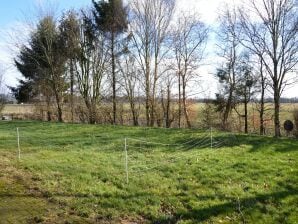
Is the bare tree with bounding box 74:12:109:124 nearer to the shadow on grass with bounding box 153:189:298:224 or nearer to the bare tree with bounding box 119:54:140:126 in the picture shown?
the bare tree with bounding box 119:54:140:126

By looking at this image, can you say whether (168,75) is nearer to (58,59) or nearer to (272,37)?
(58,59)

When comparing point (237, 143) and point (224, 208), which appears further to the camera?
point (237, 143)

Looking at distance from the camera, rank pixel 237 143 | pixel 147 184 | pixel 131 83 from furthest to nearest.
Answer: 1. pixel 131 83
2. pixel 237 143
3. pixel 147 184

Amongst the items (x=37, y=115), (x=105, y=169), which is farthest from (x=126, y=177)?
(x=37, y=115)

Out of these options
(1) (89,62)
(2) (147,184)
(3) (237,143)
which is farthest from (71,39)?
(2) (147,184)

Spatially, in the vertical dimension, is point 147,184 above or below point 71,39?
below

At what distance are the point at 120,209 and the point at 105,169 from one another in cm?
293

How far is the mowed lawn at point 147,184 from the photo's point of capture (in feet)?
25.0

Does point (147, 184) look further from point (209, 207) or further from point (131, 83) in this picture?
point (131, 83)

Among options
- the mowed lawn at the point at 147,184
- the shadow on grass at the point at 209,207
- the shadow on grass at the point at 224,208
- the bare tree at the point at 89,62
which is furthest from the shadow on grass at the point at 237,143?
the bare tree at the point at 89,62

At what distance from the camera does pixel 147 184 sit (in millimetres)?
9445

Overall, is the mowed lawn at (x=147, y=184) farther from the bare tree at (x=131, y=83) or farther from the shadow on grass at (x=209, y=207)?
the bare tree at (x=131, y=83)

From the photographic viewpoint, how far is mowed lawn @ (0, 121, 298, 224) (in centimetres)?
762

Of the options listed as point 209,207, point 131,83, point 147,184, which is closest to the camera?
point 209,207
